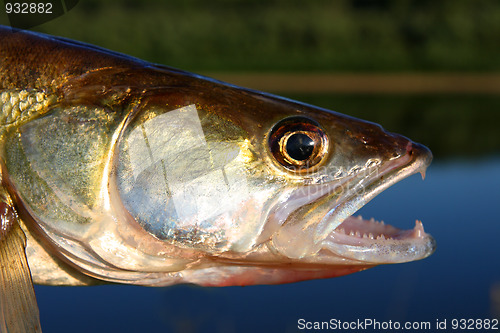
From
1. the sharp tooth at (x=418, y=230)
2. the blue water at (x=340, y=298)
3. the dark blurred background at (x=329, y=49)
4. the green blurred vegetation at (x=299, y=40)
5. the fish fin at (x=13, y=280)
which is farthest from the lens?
the green blurred vegetation at (x=299, y=40)

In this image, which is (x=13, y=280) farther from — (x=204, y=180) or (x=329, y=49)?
(x=329, y=49)

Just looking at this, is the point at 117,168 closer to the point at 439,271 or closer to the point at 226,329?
the point at 226,329

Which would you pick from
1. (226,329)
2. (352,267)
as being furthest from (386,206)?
(352,267)

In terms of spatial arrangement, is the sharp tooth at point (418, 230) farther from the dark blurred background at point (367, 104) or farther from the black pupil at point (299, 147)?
the dark blurred background at point (367, 104)

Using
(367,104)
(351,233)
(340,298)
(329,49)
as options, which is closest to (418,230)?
(351,233)

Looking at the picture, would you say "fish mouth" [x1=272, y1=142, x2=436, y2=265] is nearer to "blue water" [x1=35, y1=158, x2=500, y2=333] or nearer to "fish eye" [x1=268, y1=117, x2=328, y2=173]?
"fish eye" [x1=268, y1=117, x2=328, y2=173]

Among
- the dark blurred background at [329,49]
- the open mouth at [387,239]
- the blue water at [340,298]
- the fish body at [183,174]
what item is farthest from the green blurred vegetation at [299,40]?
the open mouth at [387,239]

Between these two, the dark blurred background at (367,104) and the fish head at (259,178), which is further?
the dark blurred background at (367,104)
